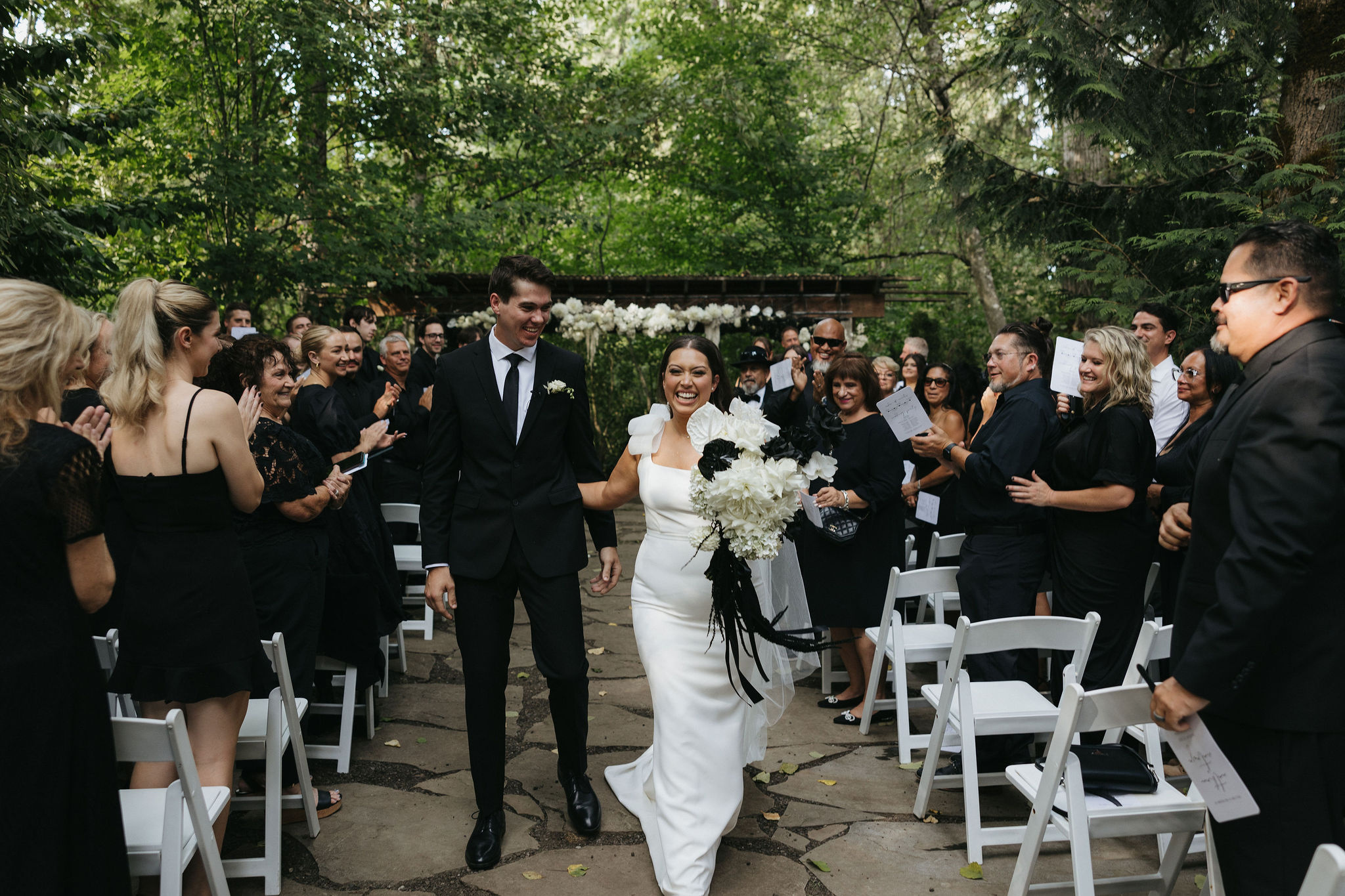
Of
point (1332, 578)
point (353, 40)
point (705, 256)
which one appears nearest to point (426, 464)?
point (1332, 578)

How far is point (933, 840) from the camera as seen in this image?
12.3 feet

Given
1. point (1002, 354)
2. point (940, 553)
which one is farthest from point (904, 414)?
point (940, 553)

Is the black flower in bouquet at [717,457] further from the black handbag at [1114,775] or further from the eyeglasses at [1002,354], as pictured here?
the eyeglasses at [1002,354]

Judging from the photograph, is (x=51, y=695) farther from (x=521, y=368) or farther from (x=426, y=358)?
(x=426, y=358)

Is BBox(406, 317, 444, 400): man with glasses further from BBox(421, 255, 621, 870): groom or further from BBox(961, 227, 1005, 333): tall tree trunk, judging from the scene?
BBox(961, 227, 1005, 333): tall tree trunk

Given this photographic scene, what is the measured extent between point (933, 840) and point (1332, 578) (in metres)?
2.16

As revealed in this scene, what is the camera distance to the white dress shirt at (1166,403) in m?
5.40

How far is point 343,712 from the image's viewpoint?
4320 mm

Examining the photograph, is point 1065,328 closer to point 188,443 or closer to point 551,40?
point 551,40

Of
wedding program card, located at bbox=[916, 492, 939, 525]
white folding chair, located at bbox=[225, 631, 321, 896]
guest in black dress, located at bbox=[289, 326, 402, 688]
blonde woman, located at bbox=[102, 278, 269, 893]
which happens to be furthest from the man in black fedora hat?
blonde woman, located at bbox=[102, 278, 269, 893]

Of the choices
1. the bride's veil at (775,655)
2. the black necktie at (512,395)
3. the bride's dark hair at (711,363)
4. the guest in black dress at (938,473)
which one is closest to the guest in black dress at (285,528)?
the black necktie at (512,395)

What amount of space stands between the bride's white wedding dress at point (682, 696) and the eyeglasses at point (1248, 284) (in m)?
1.88

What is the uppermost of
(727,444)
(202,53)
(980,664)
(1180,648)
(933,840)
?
(202,53)

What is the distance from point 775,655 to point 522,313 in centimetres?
188
